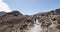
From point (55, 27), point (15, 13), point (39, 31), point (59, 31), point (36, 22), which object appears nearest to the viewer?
point (59, 31)

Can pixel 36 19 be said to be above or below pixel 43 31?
above

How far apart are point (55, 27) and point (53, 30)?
80cm

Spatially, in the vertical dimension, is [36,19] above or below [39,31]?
above

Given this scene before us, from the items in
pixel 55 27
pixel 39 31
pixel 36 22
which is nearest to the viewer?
pixel 55 27

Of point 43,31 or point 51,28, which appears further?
point 43,31

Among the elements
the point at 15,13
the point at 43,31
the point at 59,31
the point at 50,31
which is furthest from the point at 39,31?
the point at 15,13

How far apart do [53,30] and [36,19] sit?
26.8 feet

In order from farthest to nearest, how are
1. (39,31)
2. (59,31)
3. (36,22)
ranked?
(36,22), (39,31), (59,31)

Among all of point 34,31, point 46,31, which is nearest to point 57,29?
point 46,31

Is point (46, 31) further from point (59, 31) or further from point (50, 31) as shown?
point (59, 31)

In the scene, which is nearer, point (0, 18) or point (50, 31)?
point (50, 31)

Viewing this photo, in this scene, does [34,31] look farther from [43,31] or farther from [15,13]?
[15,13]

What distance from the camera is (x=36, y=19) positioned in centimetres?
2616

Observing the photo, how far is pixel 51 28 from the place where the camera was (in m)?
18.9
